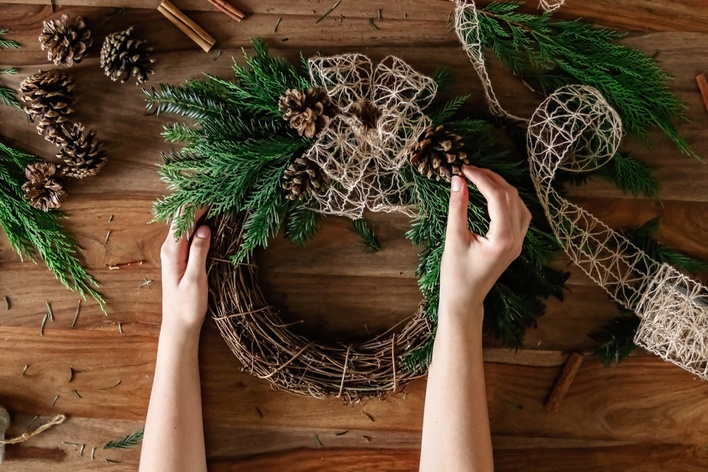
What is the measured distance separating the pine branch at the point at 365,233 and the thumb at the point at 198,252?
13.9 inches

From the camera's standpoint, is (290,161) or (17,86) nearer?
(290,161)

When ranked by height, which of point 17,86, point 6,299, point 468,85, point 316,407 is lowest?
point 316,407

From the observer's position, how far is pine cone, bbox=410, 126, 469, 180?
3.15ft

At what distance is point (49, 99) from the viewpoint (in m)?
1.14

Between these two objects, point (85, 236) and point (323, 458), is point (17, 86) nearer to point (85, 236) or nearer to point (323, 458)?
point (85, 236)

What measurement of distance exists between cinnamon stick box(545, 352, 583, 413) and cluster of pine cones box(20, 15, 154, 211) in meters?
1.27

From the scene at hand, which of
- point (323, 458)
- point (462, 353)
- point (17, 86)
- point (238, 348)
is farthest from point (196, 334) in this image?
point (17, 86)

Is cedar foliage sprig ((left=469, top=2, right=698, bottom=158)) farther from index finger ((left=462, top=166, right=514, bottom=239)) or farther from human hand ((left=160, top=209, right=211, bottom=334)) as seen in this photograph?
human hand ((left=160, top=209, right=211, bottom=334))

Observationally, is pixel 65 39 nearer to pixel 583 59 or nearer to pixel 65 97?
pixel 65 97

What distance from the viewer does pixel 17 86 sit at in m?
1.20

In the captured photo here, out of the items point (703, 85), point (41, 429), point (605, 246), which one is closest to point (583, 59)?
point (703, 85)

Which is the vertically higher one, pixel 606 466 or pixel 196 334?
pixel 196 334

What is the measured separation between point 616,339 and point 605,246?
0.24 m

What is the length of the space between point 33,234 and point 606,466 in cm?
159
